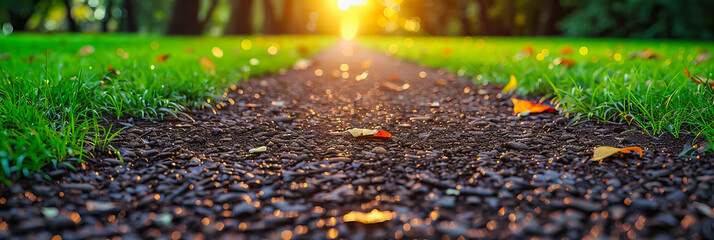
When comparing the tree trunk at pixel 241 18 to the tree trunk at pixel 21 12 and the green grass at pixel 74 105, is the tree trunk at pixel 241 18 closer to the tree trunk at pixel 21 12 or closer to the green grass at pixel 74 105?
the tree trunk at pixel 21 12

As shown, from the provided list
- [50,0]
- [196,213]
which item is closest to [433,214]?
[196,213]

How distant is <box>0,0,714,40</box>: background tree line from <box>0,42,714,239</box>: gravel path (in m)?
12.0

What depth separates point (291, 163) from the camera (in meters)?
1.99

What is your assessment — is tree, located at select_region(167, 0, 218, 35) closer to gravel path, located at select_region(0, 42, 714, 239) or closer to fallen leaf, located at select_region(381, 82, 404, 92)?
fallen leaf, located at select_region(381, 82, 404, 92)

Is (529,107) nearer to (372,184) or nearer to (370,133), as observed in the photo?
(370,133)

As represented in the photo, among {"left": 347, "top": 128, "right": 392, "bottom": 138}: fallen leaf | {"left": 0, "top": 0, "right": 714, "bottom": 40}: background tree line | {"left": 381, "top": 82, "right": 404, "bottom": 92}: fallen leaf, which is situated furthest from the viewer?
{"left": 0, "top": 0, "right": 714, "bottom": 40}: background tree line

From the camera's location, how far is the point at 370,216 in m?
1.42

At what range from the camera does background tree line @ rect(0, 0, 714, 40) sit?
14812 mm

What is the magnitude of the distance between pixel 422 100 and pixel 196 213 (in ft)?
8.31

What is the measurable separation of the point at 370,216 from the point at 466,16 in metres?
24.1

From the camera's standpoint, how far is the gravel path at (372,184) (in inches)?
52.7

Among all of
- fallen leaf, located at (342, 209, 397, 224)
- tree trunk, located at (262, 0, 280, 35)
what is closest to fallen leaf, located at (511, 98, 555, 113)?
fallen leaf, located at (342, 209, 397, 224)

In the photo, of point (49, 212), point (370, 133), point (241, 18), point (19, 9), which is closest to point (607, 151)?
point (370, 133)

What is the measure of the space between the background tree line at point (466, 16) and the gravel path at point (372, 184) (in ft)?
39.4
